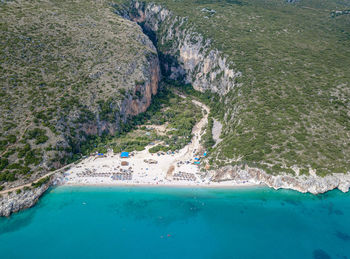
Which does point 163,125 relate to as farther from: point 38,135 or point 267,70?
point 267,70

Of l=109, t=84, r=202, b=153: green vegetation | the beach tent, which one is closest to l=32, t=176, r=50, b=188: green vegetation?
the beach tent

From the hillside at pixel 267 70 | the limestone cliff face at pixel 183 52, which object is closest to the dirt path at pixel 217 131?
the hillside at pixel 267 70

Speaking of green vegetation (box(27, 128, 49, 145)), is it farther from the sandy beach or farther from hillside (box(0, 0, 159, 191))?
the sandy beach

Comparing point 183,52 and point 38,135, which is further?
point 183,52

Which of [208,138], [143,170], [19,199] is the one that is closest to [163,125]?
[208,138]

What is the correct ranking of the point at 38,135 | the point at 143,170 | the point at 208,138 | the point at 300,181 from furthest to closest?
the point at 208,138, the point at 143,170, the point at 38,135, the point at 300,181

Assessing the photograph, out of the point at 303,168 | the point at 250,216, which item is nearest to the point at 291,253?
the point at 250,216
